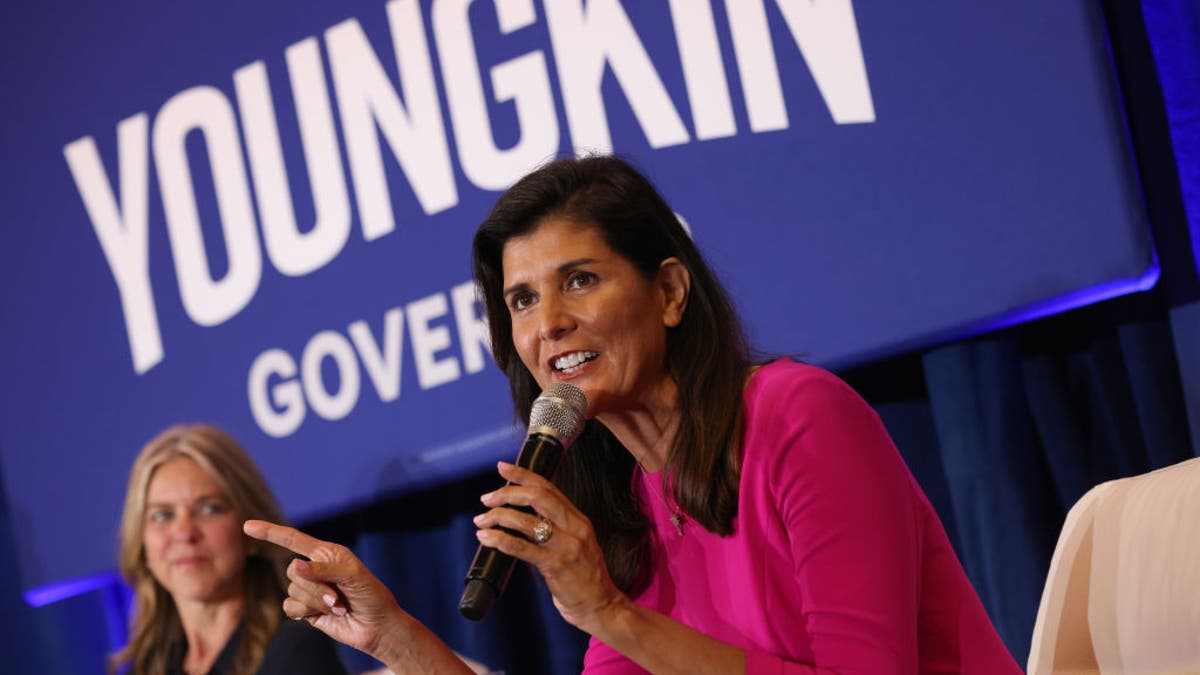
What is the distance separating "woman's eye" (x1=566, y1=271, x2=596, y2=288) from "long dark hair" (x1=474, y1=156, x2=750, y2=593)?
0.05 m

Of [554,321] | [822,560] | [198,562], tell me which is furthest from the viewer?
[198,562]

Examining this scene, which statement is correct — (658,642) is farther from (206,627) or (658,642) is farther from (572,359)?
(206,627)

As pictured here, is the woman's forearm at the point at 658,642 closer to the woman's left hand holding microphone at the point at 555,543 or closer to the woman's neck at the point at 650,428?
the woman's left hand holding microphone at the point at 555,543

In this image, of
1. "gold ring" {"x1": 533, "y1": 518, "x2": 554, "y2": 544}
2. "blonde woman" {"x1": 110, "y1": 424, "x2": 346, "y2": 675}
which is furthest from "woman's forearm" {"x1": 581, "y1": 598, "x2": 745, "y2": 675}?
"blonde woman" {"x1": 110, "y1": 424, "x2": 346, "y2": 675}

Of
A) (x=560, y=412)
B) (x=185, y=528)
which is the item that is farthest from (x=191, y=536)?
(x=560, y=412)

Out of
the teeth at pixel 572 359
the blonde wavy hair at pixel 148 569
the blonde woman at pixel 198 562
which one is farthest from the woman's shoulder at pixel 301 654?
the teeth at pixel 572 359

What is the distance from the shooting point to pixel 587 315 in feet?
5.28

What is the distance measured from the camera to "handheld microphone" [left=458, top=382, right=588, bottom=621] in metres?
1.22

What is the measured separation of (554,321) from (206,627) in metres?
1.62

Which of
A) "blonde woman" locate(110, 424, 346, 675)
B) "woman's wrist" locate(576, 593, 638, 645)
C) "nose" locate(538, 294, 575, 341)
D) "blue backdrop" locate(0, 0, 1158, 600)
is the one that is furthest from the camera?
"blonde woman" locate(110, 424, 346, 675)

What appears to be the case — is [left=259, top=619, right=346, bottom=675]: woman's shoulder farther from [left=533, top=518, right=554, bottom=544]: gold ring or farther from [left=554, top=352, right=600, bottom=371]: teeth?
[left=533, top=518, right=554, bottom=544]: gold ring

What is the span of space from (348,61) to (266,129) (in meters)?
0.32

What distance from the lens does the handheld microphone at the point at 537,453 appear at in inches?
47.9

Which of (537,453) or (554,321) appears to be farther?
(554,321)
